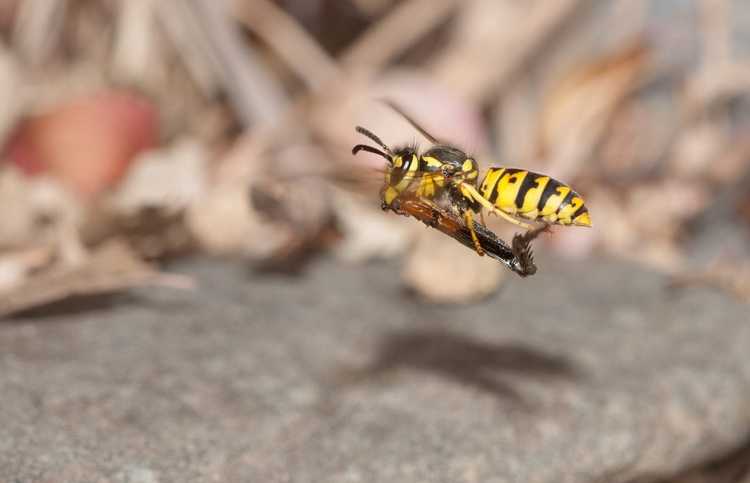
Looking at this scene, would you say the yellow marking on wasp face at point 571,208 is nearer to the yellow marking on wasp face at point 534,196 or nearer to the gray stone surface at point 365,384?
the yellow marking on wasp face at point 534,196

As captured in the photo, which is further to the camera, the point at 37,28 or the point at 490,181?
the point at 37,28

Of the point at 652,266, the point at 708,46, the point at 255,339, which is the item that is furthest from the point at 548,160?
the point at 255,339

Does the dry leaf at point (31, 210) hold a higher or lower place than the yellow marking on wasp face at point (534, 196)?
lower

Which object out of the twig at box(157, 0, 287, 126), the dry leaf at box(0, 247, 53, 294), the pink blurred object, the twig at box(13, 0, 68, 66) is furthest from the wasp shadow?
the twig at box(13, 0, 68, 66)

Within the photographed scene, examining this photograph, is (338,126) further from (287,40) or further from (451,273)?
(451,273)

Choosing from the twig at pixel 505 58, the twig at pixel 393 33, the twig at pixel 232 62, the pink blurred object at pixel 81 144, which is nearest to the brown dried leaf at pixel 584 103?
the twig at pixel 505 58

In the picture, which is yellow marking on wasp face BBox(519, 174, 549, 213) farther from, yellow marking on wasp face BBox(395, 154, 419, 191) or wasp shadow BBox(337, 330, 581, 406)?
wasp shadow BBox(337, 330, 581, 406)

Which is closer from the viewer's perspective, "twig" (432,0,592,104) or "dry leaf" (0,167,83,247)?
"dry leaf" (0,167,83,247)

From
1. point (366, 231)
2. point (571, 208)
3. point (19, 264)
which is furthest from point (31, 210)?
point (571, 208)
